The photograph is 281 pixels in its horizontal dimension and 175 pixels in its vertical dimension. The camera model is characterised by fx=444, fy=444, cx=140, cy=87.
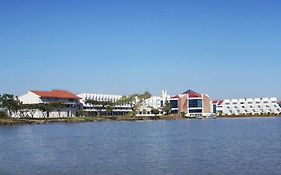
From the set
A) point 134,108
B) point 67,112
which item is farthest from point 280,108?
point 67,112

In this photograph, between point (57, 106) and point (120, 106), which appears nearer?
A: point (57, 106)

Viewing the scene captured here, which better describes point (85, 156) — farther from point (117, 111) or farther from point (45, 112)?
point (117, 111)

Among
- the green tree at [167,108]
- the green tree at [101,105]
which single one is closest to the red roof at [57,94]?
the green tree at [101,105]

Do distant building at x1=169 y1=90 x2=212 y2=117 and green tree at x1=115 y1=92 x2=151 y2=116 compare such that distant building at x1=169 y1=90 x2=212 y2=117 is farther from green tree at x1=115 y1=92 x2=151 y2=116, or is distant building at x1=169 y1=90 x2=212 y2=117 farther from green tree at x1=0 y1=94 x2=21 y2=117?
green tree at x1=0 y1=94 x2=21 y2=117

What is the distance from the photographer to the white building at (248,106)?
559 ft

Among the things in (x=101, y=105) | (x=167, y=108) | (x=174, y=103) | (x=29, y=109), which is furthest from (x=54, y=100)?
(x=174, y=103)

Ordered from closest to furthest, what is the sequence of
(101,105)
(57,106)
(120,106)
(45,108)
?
(45,108)
(57,106)
(101,105)
(120,106)

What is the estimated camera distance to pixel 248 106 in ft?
567

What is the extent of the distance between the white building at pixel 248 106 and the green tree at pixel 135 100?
136 ft

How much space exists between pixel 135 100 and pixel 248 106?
182 ft

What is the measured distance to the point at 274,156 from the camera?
83.7 feet

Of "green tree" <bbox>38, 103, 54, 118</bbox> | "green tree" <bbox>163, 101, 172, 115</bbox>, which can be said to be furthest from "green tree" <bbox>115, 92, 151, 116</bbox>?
"green tree" <bbox>38, 103, 54, 118</bbox>

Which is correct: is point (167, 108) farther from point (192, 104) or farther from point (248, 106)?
point (248, 106)

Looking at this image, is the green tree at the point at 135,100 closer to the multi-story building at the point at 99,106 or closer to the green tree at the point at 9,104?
the multi-story building at the point at 99,106
